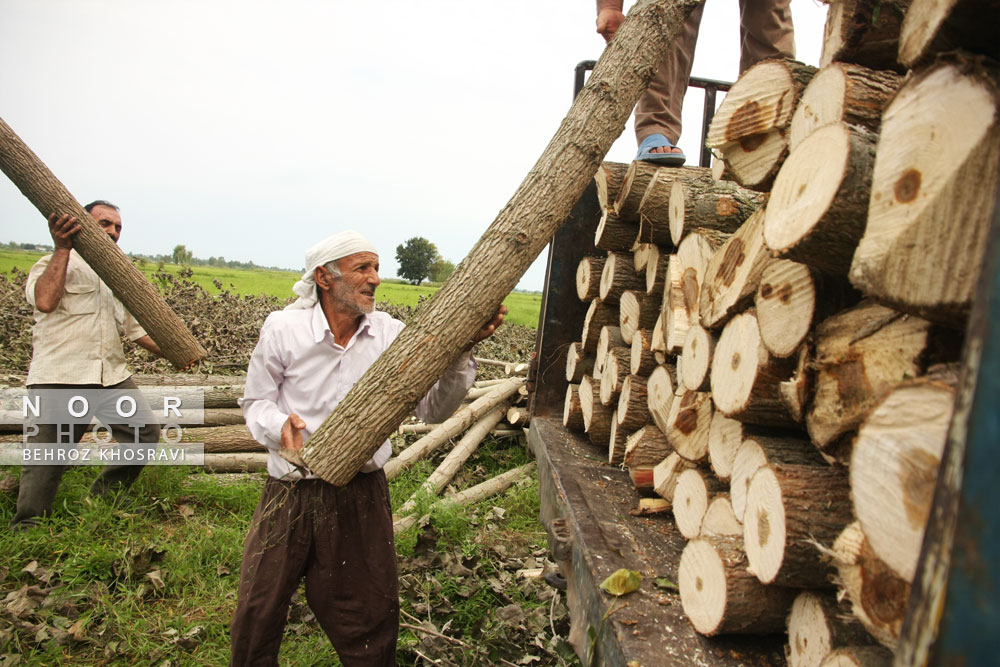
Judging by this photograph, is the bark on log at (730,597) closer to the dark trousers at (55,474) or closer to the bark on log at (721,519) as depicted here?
the bark on log at (721,519)

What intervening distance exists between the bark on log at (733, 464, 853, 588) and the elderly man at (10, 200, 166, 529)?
428 cm

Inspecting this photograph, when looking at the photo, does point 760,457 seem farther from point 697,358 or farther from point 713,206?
point 713,206

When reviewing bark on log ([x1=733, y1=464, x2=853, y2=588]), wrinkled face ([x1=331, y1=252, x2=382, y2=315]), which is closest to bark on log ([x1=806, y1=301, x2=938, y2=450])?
bark on log ([x1=733, y1=464, x2=853, y2=588])

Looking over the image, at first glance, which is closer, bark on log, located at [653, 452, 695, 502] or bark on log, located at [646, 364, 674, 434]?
bark on log, located at [653, 452, 695, 502]

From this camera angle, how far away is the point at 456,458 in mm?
5254

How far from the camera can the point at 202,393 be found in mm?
5777

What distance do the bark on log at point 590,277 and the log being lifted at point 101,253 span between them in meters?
2.76

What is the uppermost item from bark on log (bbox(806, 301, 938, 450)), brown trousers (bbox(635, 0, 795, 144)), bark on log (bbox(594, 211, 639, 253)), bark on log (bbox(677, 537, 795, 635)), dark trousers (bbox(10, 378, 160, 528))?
brown trousers (bbox(635, 0, 795, 144))

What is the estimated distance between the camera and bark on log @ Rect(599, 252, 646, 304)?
12.2 ft

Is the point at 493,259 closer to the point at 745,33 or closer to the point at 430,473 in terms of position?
the point at 745,33

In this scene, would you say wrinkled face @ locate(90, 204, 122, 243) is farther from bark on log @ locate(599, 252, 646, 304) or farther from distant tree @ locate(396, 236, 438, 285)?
distant tree @ locate(396, 236, 438, 285)

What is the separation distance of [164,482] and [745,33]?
5.18 m

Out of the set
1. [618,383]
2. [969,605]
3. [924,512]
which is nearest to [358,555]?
[618,383]

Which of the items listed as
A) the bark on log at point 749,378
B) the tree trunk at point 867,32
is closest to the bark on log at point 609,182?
the bark on log at point 749,378
